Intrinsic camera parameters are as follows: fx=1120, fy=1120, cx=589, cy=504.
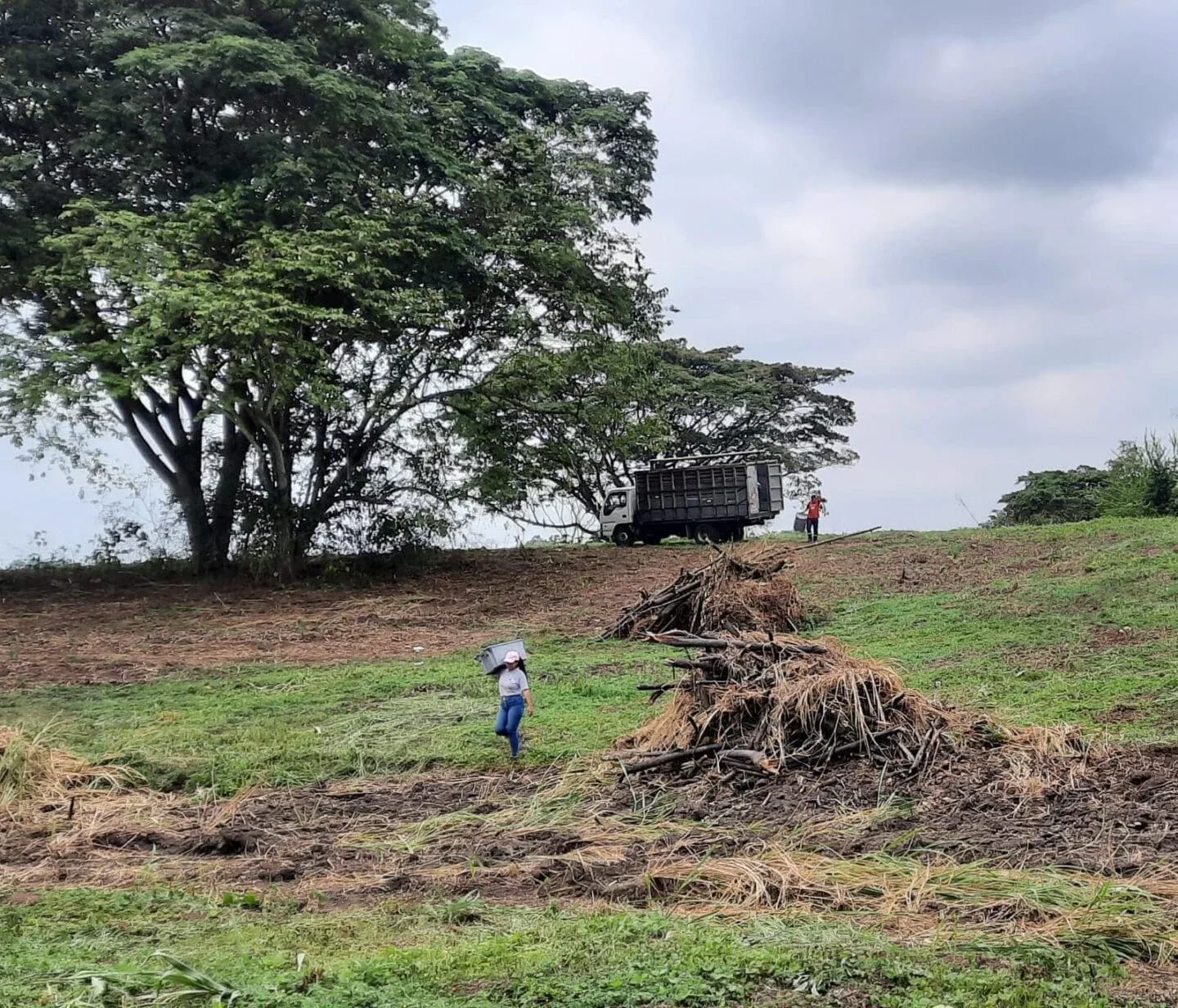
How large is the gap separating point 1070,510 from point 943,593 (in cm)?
1826

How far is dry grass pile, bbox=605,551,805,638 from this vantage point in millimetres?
13992

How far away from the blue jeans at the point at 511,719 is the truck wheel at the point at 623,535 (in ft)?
65.0

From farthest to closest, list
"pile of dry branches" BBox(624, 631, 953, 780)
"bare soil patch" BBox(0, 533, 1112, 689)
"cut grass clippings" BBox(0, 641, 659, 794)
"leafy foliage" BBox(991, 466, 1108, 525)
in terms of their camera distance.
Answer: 1. "leafy foliage" BBox(991, 466, 1108, 525)
2. "bare soil patch" BBox(0, 533, 1112, 689)
3. "cut grass clippings" BBox(0, 641, 659, 794)
4. "pile of dry branches" BBox(624, 631, 953, 780)

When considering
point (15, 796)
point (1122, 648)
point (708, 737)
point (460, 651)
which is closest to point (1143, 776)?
point (708, 737)

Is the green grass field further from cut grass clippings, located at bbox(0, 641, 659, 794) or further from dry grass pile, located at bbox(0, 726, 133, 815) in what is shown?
dry grass pile, located at bbox(0, 726, 133, 815)

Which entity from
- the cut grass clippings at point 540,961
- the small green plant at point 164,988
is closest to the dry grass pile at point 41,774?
the cut grass clippings at point 540,961

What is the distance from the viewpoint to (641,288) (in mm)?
22797

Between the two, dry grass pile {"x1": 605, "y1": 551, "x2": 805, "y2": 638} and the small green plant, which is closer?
the small green plant

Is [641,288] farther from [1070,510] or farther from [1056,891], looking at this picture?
[1056,891]

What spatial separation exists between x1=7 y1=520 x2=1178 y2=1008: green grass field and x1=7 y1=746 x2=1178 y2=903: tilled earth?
1.78ft

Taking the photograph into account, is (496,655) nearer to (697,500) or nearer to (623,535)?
(697,500)

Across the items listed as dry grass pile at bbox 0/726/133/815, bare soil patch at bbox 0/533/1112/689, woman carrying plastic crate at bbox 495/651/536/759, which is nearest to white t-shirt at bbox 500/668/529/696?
woman carrying plastic crate at bbox 495/651/536/759

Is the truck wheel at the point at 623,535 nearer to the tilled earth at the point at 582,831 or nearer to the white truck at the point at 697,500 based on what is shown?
the white truck at the point at 697,500

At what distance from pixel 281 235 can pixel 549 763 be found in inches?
455
